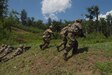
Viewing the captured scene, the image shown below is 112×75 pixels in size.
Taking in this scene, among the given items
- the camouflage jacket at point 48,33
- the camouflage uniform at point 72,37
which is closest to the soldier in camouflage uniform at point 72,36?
the camouflage uniform at point 72,37

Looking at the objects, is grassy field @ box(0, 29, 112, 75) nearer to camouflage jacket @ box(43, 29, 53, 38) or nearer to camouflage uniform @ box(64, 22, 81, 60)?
camouflage uniform @ box(64, 22, 81, 60)

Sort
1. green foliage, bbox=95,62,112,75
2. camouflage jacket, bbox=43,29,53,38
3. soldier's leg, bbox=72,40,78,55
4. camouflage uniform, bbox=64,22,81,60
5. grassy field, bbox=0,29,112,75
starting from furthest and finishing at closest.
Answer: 1. camouflage jacket, bbox=43,29,53,38
2. soldier's leg, bbox=72,40,78,55
3. camouflage uniform, bbox=64,22,81,60
4. grassy field, bbox=0,29,112,75
5. green foliage, bbox=95,62,112,75

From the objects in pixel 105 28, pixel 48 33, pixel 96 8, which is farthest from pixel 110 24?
pixel 48 33

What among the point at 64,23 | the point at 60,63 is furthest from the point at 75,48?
the point at 64,23

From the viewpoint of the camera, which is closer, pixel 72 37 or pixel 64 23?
pixel 72 37

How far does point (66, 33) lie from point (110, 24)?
149 metres

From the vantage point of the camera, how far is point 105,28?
151m

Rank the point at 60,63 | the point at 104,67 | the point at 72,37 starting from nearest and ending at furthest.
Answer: the point at 104,67 < the point at 72,37 < the point at 60,63

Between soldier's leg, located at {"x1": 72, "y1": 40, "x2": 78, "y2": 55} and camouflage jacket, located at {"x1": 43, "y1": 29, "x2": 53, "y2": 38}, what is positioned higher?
camouflage jacket, located at {"x1": 43, "y1": 29, "x2": 53, "y2": 38}

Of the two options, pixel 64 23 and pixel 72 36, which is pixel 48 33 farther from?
pixel 64 23

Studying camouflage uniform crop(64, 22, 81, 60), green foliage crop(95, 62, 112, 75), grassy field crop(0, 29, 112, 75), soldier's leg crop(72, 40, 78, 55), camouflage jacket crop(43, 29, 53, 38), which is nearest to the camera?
green foliage crop(95, 62, 112, 75)

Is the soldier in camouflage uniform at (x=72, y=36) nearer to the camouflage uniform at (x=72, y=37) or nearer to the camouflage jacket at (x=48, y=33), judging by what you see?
the camouflage uniform at (x=72, y=37)

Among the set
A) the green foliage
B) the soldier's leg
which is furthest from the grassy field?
the soldier's leg

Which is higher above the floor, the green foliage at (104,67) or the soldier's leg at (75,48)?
the soldier's leg at (75,48)
